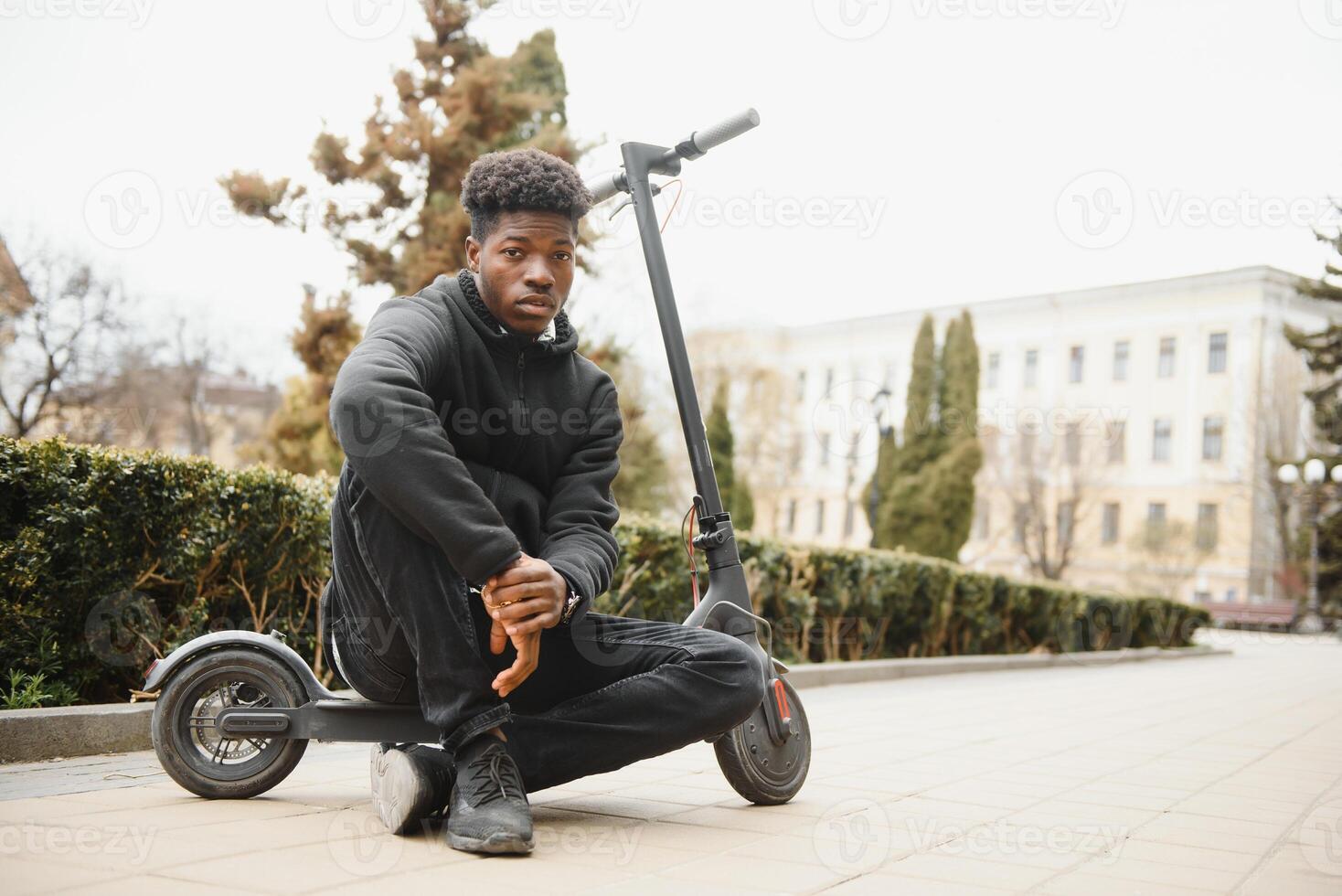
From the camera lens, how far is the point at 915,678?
35.0ft

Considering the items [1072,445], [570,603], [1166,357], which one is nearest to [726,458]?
[1072,445]

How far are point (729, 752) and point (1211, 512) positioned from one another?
50877mm

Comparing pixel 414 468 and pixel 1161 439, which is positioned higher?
pixel 1161 439

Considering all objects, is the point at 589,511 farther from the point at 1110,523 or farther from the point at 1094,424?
the point at 1110,523

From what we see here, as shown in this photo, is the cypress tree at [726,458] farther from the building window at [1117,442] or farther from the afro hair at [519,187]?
the afro hair at [519,187]

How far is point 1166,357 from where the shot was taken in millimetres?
51312

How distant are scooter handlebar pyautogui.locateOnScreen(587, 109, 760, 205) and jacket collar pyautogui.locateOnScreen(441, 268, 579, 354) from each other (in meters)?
0.50

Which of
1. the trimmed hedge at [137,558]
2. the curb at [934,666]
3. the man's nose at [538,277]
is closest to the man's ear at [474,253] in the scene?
the man's nose at [538,277]

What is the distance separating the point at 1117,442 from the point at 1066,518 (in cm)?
821

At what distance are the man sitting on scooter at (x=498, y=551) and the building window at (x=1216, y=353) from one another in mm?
51506

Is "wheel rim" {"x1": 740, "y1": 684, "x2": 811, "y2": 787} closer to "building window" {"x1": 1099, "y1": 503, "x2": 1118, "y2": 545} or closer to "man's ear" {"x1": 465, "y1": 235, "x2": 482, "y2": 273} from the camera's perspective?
"man's ear" {"x1": 465, "y1": 235, "x2": 482, "y2": 273}

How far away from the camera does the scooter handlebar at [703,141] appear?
3.60m

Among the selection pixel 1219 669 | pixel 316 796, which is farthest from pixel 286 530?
pixel 1219 669

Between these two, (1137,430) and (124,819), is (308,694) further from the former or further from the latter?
(1137,430)
